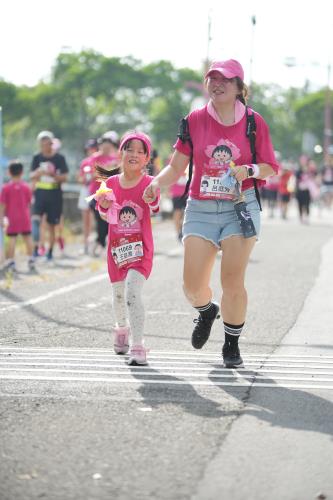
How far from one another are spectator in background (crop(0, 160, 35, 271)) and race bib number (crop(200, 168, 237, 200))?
8.34 m

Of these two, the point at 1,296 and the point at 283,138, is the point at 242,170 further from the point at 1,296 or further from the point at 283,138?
the point at 283,138

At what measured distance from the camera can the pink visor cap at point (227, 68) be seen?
6.88m

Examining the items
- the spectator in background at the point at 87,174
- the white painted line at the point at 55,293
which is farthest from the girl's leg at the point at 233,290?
the spectator in background at the point at 87,174

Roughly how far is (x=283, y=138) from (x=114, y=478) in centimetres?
14033

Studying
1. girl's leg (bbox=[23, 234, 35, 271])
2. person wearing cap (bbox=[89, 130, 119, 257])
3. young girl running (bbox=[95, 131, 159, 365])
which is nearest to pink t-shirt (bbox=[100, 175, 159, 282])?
young girl running (bbox=[95, 131, 159, 365])

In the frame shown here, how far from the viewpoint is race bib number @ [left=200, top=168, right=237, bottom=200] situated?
6887 millimetres

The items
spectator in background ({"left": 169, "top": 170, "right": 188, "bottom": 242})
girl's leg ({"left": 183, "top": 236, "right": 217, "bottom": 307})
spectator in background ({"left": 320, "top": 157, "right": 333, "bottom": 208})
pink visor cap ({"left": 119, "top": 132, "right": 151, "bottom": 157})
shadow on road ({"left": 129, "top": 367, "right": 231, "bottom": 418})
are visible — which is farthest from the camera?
spectator in background ({"left": 320, "top": 157, "right": 333, "bottom": 208})

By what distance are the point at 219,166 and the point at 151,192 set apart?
50 cm

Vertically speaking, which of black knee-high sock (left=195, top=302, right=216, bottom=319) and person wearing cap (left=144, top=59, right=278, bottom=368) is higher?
person wearing cap (left=144, top=59, right=278, bottom=368)

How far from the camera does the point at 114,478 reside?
4.44 metres

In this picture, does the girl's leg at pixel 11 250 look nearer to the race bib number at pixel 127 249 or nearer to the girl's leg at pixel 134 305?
the race bib number at pixel 127 249

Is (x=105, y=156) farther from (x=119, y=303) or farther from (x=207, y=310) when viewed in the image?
(x=207, y=310)

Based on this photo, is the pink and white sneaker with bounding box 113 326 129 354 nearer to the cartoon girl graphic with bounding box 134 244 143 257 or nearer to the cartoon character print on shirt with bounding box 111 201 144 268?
the cartoon character print on shirt with bounding box 111 201 144 268

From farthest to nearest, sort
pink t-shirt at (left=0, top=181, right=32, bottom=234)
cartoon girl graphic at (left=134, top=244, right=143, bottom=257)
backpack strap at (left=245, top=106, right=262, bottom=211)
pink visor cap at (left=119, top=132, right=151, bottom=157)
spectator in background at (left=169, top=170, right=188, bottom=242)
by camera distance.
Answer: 1. spectator in background at (left=169, top=170, right=188, bottom=242)
2. pink t-shirt at (left=0, top=181, right=32, bottom=234)
3. pink visor cap at (left=119, top=132, right=151, bottom=157)
4. cartoon girl graphic at (left=134, top=244, right=143, bottom=257)
5. backpack strap at (left=245, top=106, right=262, bottom=211)
